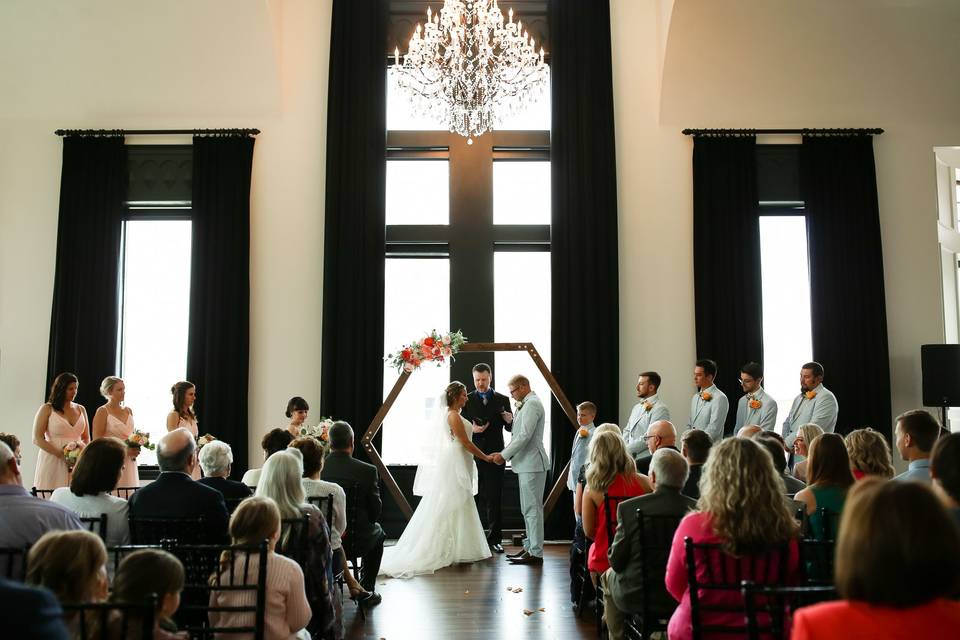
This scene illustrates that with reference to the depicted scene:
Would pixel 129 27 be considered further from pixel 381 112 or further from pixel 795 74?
pixel 795 74

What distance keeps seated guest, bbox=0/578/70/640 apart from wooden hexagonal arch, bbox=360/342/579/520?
20.4ft

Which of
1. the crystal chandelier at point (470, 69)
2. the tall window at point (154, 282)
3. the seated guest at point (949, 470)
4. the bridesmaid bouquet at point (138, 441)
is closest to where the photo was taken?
the seated guest at point (949, 470)

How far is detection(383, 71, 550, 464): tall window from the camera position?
29.3 ft

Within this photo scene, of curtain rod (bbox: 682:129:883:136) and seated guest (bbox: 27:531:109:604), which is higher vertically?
curtain rod (bbox: 682:129:883:136)

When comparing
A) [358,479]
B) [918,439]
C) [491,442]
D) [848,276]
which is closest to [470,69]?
[358,479]

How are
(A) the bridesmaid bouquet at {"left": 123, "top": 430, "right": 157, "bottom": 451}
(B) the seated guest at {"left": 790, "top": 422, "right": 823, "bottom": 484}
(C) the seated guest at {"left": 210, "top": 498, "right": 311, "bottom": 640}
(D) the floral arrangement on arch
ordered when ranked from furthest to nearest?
(D) the floral arrangement on arch, (A) the bridesmaid bouquet at {"left": 123, "top": 430, "right": 157, "bottom": 451}, (B) the seated guest at {"left": 790, "top": 422, "right": 823, "bottom": 484}, (C) the seated guest at {"left": 210, "top": 498, "right": 311, "bottom": 640}

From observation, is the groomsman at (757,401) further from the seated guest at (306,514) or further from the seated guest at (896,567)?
the seated guest at (896,567)

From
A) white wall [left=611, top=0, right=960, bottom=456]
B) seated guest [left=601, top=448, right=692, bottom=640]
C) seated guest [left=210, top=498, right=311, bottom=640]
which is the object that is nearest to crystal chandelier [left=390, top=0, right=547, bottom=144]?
white wall [left=611, top=0, right=960, bottom=456]

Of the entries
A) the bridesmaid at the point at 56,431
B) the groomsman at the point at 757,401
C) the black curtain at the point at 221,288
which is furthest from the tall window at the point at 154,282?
the groomsman at the point at 757,401

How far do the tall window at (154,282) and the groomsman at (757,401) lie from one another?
593cm

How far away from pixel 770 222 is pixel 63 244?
7.71 meters

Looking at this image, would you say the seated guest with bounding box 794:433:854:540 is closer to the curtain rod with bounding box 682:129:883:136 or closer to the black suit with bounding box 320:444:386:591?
the black suit with bounding box 320:444:386:591

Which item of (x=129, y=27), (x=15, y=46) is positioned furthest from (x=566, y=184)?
(x=15, y=46)

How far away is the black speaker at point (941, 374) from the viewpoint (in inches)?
314
